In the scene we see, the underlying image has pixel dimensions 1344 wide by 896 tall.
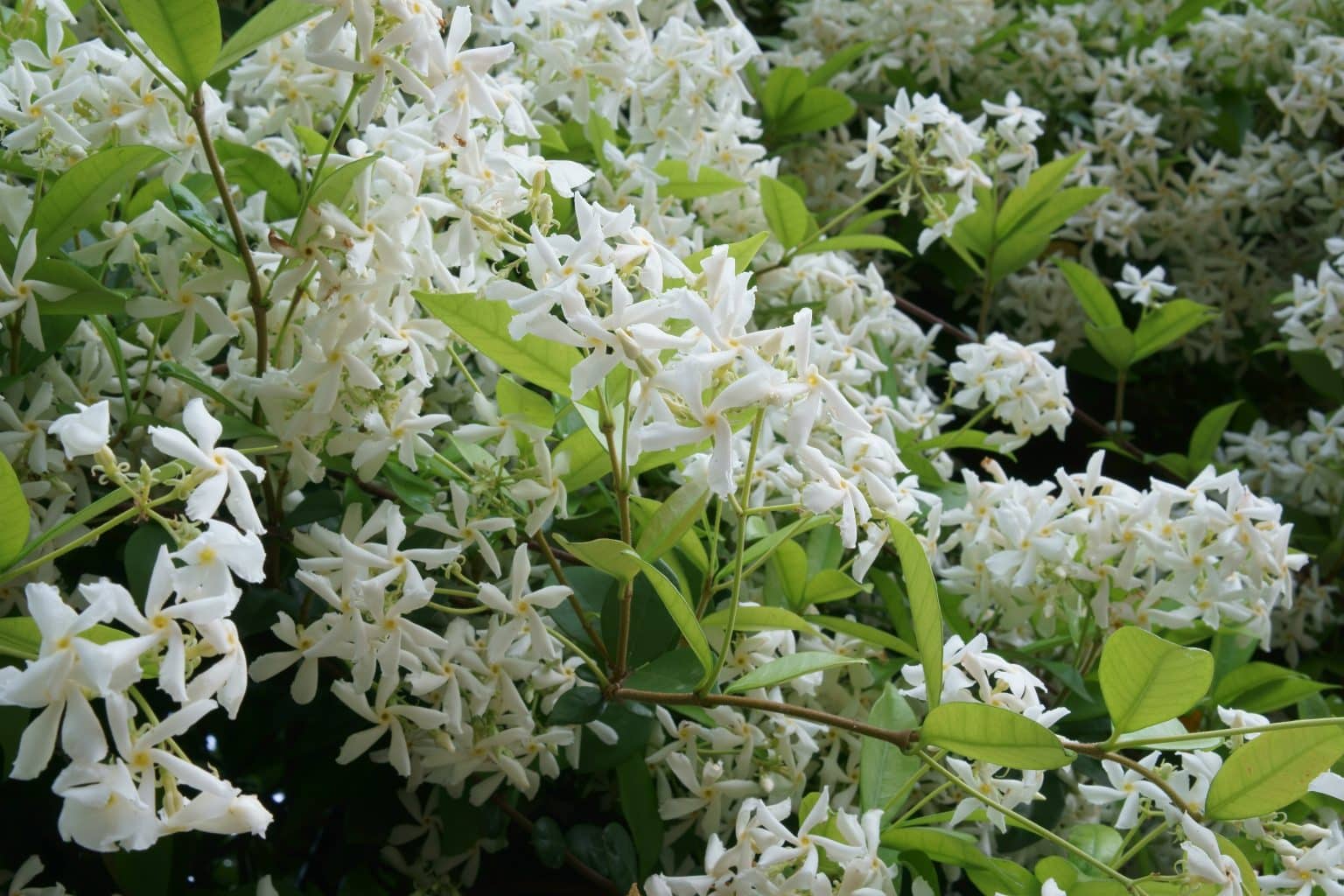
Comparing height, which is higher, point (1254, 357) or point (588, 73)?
point (588, 73)

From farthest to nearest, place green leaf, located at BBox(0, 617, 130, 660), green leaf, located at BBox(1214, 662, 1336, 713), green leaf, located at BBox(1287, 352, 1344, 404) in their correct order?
green leaf, located at BBox(1287, 352, 1344, 404), green leaf, located at BBox(1214, 662, 1336, 713), green leaf, located at BBox(0, 617, 130, 660)

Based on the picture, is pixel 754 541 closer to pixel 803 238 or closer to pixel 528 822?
pixel 528 822

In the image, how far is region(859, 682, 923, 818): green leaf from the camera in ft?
3.61

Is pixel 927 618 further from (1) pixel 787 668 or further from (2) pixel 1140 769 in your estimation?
(2) pixel 1140 769

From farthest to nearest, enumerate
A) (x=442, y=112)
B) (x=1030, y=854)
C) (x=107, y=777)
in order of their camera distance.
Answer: (x=1030, y=854), (x=442, y=112), (x=107, y=777)

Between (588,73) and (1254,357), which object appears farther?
(1254,357)

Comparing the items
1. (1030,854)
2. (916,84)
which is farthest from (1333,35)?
(1030,854)

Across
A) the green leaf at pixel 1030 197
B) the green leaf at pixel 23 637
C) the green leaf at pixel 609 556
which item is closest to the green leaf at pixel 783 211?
the green leaf at pixel 1030 197

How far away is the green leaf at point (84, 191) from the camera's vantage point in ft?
3.36

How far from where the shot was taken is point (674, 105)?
4.81 feet

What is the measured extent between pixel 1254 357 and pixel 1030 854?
4.21ft

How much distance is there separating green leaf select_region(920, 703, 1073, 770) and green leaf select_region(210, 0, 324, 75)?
0.74 meters

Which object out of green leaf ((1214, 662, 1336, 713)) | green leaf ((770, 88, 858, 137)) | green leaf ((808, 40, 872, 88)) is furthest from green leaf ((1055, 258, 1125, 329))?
green leaf ((1214, 662, 1336, 713))

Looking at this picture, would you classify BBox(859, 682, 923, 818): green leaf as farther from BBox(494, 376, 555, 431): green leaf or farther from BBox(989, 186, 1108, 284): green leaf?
BBox(989, 186, 1108, 284): green leaf
